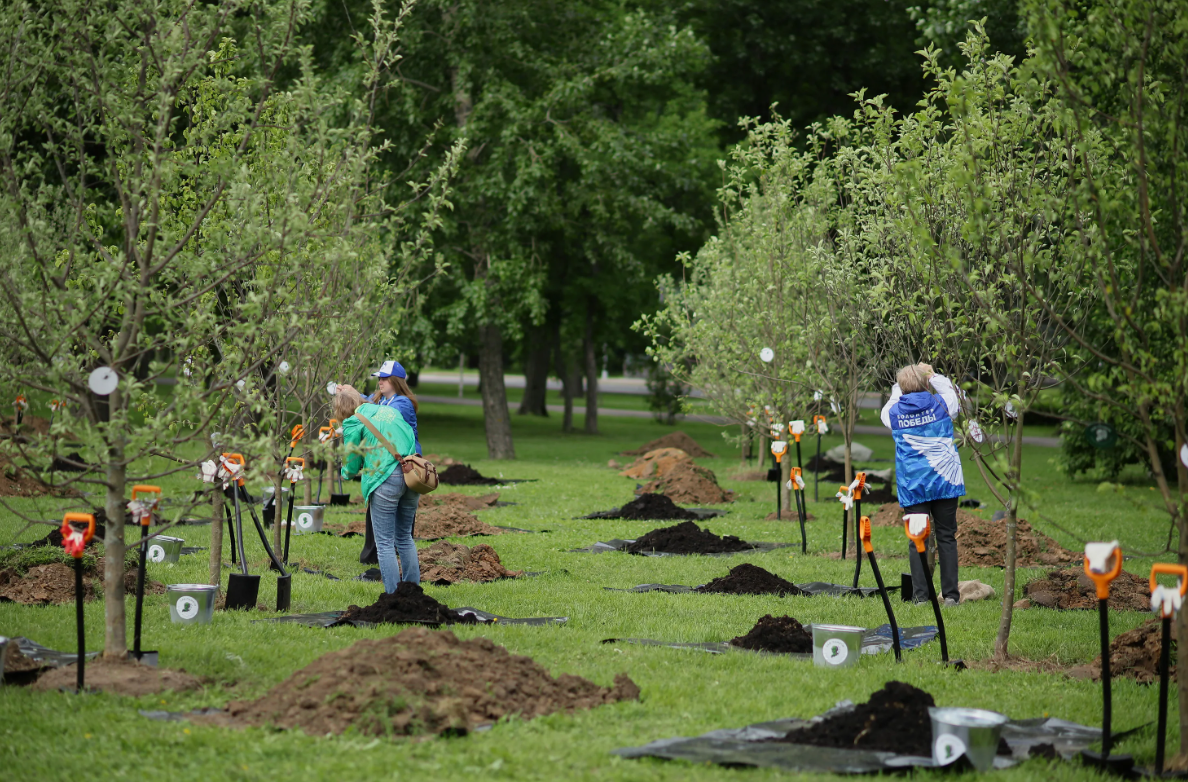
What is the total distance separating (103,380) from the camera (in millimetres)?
5148

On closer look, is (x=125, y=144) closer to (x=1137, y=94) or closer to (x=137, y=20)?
(x=137, y=20)

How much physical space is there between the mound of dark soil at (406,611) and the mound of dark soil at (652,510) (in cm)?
611

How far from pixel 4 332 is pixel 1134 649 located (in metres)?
6.30

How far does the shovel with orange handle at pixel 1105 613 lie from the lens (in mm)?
4281

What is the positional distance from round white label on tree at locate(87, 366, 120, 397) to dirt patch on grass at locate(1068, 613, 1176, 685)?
535 cm

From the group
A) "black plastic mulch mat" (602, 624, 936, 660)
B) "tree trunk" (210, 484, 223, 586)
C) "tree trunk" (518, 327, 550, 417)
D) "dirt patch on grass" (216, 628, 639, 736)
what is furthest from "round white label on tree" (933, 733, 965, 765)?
"tree trunk" (518, 327, 550, 417)

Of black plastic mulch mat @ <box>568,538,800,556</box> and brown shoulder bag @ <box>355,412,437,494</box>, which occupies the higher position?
brown shoulder bag @ <box>355,412,437,494</box>

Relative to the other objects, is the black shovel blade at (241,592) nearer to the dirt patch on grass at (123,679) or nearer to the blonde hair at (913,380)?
the dirt patch on grass at (123,679)

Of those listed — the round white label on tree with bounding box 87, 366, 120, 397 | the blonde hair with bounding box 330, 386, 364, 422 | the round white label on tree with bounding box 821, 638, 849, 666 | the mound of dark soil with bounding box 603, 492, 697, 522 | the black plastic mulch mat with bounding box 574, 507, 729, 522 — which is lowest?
the black plastic mulch mat with bounding box 574, 507, 729, 522

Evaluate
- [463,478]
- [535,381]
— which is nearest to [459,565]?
[463,478]

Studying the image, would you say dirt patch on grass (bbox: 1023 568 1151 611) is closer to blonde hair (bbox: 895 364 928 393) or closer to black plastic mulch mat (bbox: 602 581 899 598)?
black plastic mulch mat (bbox: 602 581 899 598)

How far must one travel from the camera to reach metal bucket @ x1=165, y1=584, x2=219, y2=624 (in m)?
6.63

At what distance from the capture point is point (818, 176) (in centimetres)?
1133

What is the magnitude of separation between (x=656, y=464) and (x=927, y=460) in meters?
10.3
